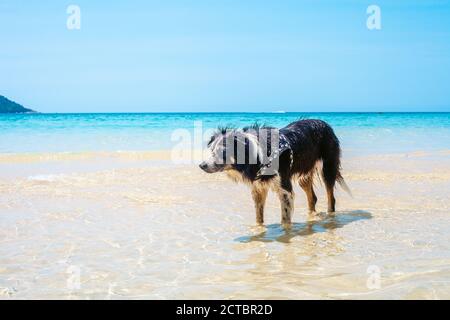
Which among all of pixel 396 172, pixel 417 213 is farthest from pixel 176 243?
pixel 396 172

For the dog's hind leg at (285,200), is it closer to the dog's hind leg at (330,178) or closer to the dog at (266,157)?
the dog at (266,157)

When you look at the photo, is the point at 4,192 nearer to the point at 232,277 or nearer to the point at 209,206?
the point at 209,206

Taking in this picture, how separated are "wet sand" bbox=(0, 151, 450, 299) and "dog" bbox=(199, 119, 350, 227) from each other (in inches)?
19.8

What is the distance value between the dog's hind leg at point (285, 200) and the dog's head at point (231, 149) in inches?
20.5

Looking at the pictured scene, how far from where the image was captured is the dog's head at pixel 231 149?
20.1 ft

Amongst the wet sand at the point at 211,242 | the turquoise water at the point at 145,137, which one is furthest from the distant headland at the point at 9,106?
the wet sand at the point at 211,242

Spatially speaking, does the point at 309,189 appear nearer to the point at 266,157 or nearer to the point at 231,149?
the point at 266,157

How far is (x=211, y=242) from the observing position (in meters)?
5.77

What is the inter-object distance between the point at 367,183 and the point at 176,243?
5.74 metres

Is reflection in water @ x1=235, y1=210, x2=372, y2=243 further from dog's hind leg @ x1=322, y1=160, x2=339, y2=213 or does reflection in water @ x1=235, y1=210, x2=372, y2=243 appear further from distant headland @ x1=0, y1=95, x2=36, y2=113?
distant headland @ x1=0, y1=95, x2=36, y2=113

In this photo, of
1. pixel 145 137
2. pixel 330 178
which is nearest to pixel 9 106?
pixel 145 137

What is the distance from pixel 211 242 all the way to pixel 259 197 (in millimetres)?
1212

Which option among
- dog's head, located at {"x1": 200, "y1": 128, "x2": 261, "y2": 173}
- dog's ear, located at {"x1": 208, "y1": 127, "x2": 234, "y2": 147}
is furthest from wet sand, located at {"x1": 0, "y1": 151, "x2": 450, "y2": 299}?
dog's ear, located at {"x1": 208, "y1": 127, "x2": 234, "y2": 147}

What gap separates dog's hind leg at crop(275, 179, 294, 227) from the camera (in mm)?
6566
